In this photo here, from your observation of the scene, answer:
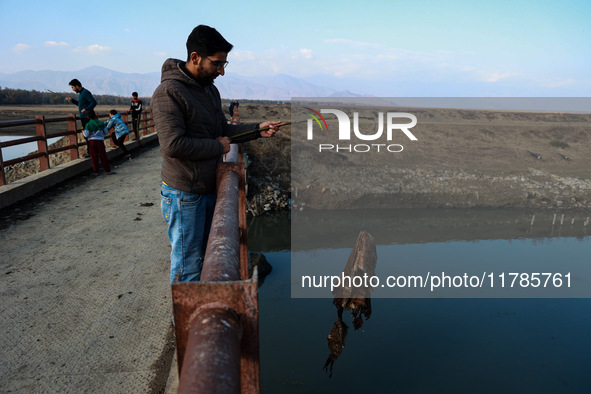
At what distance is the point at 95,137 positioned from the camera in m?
9.33

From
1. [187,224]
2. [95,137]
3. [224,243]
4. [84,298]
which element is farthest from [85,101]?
[224,243]

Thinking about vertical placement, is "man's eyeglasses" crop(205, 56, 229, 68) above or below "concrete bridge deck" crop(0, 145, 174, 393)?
above

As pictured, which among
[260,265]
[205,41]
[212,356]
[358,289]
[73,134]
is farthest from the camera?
[73,134]

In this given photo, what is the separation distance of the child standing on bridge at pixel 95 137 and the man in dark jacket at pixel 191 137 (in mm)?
7411

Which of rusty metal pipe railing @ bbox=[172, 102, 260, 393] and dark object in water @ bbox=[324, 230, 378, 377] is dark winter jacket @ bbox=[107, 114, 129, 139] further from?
rusty metal pipe railing @ bbox=[172, 102, 260, 393]

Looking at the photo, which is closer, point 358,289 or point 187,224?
point 187,224

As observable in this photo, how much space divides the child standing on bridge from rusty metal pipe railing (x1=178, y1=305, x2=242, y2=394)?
944 centimetres

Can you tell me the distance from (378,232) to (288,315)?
25.4 feet

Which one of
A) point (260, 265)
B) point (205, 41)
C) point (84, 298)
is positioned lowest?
point (260, 265)

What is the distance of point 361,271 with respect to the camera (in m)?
4.68

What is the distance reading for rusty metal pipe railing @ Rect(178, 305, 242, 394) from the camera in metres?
0.79

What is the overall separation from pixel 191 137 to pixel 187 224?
0.59 meters

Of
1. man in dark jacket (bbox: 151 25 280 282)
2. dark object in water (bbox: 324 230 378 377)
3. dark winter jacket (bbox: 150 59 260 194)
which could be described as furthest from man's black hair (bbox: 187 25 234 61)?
dark object in water (bbox: 324 230 378 377)

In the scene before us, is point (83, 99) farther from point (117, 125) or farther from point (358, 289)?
point (358, 289)
